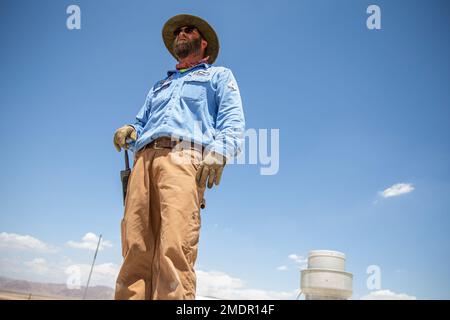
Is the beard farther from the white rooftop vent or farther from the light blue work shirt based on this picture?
the white rooftop vent

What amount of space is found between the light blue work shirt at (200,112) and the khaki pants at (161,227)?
0.66 ft

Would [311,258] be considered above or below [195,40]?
below

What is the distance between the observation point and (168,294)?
2289 millimetres

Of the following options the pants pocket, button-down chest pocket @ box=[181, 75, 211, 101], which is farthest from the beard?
the pants pocket

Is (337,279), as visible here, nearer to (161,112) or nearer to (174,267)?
(174,267)

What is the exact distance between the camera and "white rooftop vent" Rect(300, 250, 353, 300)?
462 centimetres

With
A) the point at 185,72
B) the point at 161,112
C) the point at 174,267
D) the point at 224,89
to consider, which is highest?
the point at 185,72

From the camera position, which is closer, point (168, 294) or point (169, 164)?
point (168, 294)

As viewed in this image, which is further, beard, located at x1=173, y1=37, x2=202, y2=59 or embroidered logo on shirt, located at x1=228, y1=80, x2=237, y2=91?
beard, located at x1=173, y1=37, x2=202, y2=59

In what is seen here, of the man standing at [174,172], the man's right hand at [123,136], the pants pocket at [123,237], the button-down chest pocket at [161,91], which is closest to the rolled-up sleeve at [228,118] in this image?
the man standing at [174,172]
